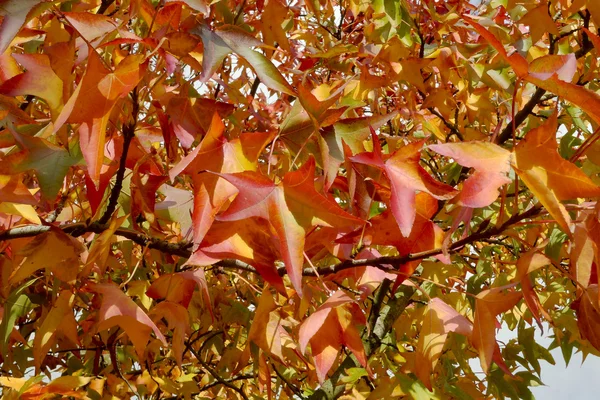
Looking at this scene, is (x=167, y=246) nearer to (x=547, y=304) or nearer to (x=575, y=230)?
(x=575, y=230)

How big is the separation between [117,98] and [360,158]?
280 millimetres

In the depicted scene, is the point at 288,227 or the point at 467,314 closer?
the point at 288,227

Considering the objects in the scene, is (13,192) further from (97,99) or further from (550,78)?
(550,78)

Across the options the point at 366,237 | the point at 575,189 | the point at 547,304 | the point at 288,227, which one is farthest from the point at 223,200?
the point at 547,304

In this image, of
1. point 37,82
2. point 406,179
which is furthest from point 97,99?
point 406,179

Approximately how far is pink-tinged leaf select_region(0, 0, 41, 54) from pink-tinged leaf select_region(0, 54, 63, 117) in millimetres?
122

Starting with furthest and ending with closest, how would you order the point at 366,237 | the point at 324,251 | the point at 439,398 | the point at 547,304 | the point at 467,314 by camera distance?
the point at 467,314, the point at 547,304, the point at 439,398, the point at 324,251, the point at 366,237

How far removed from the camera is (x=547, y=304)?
163 centimetres

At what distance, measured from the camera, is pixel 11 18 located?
0.57m

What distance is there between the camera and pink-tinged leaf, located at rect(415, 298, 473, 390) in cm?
86

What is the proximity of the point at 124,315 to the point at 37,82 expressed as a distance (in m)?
0.32

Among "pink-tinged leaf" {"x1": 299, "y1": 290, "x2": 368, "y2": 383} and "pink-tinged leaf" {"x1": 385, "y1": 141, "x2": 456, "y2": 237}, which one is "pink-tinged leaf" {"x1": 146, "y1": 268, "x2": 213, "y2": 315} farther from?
"pink-tinged leaf" {"x1": 385, "y1": 141, "x2": 456, "y2": 237}

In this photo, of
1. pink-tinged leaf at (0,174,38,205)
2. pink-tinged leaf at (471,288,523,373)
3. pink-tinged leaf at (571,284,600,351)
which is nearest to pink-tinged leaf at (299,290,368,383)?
pink-tinged leaf at (471,288,523,373)

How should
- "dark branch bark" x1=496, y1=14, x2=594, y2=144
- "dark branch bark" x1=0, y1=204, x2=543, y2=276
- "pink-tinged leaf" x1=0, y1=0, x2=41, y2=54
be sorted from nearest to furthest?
1. "pink-tinged leaf" x1=0, y1=0, x2=41, y2=54
2. "dark branch bark" x1=0, y1=204, x2=543, y2=276
3. "dark branch bark" x1=496, y1=14, x2=594, y2=144
